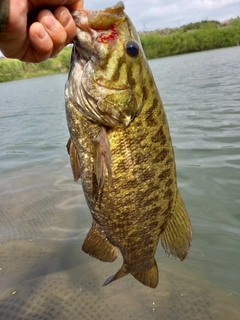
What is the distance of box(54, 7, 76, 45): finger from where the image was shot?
1912mm

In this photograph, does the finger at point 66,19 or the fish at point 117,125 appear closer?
the finger at point 66,19

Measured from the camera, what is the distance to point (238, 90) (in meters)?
14.8

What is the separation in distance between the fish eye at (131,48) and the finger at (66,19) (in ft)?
1.09

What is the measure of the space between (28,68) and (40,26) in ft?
241

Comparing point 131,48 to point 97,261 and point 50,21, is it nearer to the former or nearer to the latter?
point 50,21

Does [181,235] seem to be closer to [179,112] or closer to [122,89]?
[122,89]

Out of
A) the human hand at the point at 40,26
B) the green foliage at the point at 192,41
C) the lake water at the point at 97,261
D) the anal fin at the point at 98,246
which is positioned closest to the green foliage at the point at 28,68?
the green foliage at the point at 192,41

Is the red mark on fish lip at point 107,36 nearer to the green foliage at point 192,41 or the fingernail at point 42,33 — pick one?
the fingernail at point 42,33

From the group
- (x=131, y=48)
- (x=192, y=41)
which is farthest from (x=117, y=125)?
(x=192, y=41)

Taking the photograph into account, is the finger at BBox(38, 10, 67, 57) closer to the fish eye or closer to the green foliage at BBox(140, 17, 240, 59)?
the fish eye

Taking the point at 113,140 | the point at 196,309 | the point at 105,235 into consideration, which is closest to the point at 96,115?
the point at 113,140

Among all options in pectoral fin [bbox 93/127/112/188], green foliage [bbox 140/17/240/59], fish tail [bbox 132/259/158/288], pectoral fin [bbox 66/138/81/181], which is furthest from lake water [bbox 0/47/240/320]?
green foliage [bbox 140/17/240/59]

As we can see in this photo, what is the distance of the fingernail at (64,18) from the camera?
1910 millimetres

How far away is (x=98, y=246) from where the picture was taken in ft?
8.57
